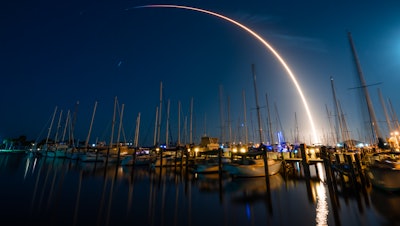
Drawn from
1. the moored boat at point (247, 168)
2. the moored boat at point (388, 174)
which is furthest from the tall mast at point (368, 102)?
the moored boat at point (247, 168)

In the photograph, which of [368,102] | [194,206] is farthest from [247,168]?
[368,102]

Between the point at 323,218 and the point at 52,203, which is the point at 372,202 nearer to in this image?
the point at 323,218

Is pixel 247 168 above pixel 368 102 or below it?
below

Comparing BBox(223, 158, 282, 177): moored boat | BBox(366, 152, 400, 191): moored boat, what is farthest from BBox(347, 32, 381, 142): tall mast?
BBox(223, 158, 282, 177): moored boat

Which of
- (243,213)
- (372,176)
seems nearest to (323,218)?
(243,213)

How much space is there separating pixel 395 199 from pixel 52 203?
2917 cm

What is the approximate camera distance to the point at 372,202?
15594 mm

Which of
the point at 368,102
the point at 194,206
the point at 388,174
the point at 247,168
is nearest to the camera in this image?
the point at 194,206

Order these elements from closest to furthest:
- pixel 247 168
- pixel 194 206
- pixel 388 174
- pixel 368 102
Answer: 1. pixel 194 206
2. pixel 388 174
3. pixel 368 102
4. pixel 247 168

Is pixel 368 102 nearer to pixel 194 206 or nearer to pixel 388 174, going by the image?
pixel 388 174

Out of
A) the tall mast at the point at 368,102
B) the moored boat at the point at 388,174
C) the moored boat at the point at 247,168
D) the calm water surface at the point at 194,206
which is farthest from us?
the moored boat at the point at 247,168

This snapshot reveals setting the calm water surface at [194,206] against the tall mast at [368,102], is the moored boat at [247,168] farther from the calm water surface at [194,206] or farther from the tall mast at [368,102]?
the tall mast at [368,102]

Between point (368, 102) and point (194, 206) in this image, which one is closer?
point (194, 206)

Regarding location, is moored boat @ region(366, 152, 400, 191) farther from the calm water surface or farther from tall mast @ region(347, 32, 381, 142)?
tall mast @ region(347, 32, 381, 142)
